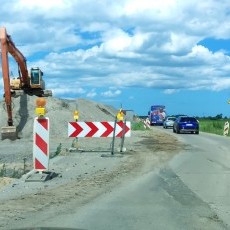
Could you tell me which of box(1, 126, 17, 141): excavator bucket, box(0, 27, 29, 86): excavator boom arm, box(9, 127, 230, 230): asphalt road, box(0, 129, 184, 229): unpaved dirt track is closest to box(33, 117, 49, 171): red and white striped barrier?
box(0, 129, 184, 229): unpaved dirt track

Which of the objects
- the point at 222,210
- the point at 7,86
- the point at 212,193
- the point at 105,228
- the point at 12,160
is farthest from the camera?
the point at 7,86

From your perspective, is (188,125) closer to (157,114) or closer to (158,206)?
(157,114)

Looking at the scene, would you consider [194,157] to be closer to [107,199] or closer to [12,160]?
[12,160]

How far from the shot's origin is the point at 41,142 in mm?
13945

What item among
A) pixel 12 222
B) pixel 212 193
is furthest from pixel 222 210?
pixel 12 222

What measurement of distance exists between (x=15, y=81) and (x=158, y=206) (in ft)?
118

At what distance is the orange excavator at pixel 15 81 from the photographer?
33.7 meters

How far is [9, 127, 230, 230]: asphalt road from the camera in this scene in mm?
8508

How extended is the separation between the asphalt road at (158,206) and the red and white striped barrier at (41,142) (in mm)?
2205

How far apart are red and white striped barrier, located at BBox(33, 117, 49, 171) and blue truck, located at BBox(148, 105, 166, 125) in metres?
76.0

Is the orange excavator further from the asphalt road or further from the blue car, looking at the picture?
the asphalt road

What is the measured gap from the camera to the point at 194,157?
873 inches

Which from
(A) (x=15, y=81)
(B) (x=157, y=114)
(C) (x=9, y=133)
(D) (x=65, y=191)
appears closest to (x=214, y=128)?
(B) (x=157, y=114)

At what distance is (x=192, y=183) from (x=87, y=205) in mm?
4204
